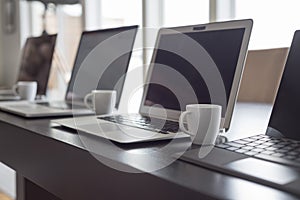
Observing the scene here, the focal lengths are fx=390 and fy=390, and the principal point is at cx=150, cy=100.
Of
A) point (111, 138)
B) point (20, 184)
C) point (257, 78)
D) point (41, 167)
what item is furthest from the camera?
point (20, 184)

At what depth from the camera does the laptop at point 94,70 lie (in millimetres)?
1481

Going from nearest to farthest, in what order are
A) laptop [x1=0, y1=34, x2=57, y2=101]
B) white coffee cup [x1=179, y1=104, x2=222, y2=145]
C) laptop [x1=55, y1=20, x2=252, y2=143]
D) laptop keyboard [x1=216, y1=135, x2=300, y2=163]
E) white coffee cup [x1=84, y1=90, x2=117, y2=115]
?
laptop keyboard [x1=216, y1=135, x2=300, y2=163], white coffee cup [x1=179, y1=104, x2=222, y2=145], laptop [x1=55, y1=20, x2=252, y2=143], white coffee cup [x1=84, y1=90, x2=117, y2=115], laptop [x1=0, y1=34, x2=57, y2=101]

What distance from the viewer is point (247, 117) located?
1.23 m

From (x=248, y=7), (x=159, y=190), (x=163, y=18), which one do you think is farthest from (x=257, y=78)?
(x=159, y=190)

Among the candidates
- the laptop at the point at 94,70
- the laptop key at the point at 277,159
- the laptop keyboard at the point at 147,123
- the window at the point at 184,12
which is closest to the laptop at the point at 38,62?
the laptop at the point at 94,70

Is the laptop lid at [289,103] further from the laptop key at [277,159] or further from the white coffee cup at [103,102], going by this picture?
the white coffee cup at [103,102]

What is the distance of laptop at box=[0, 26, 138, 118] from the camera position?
4.86 ft

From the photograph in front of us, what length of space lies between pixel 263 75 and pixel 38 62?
1359 mm

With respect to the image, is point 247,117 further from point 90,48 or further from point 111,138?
point 90,48

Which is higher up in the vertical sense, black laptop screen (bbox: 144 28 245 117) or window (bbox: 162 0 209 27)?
window (bbox: 162 0 209 27)

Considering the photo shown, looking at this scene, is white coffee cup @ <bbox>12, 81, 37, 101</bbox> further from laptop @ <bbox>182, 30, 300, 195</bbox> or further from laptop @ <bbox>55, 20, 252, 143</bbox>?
laptop @ <bbox>182, 30, 300, 195</bbox>

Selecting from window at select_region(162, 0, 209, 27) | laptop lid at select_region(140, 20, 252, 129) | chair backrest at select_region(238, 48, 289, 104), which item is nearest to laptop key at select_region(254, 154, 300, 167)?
laptop lid at select_region(140, 20, 252, 129)

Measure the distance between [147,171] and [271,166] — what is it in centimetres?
21

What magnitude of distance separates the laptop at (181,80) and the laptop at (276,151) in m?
0.11
